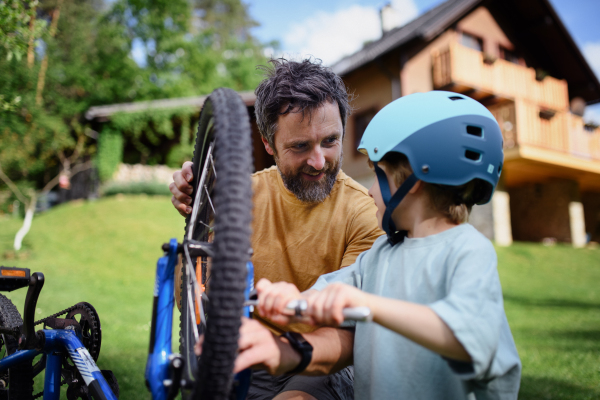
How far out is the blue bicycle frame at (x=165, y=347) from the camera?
113 centimetres

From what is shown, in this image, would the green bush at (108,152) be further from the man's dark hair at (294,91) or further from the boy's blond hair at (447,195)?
the boy's blond hair at (447,195)

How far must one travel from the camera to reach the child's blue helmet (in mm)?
1373

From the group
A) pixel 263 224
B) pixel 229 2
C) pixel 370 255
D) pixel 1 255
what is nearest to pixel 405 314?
pixel 370 255

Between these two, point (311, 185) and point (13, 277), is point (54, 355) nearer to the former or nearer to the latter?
point (13, 277)

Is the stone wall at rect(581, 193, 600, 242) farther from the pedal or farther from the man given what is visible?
the pedal

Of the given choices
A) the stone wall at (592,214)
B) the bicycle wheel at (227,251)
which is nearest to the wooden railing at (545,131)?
the stone wall at (592,214)

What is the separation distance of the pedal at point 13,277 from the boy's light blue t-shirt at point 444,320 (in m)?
1.44

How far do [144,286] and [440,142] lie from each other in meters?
7.71

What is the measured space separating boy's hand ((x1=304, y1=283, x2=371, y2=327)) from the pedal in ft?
5.26

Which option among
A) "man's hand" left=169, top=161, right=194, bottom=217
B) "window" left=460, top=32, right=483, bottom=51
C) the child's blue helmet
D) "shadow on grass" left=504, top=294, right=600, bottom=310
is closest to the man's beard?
"man's hand" left=169, top=161, right=194, bottom=217

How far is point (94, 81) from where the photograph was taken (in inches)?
866

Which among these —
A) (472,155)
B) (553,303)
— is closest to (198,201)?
(472,155)

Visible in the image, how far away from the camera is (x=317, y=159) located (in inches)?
84.0

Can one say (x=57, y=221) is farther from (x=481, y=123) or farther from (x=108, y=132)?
(x=481, y=123)
